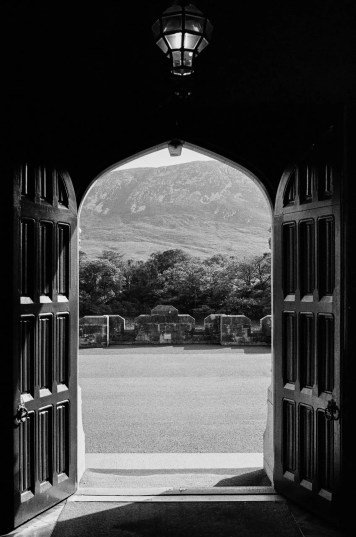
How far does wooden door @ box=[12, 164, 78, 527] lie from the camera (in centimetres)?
408

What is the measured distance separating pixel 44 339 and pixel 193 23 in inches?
110

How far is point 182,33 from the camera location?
144 inches

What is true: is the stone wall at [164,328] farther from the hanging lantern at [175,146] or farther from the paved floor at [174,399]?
the hanging lantern at [175,146]

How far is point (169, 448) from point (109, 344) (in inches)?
419

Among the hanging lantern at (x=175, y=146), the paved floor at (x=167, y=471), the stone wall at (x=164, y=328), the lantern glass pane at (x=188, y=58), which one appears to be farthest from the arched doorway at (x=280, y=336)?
the stone wall at (x=164, y=328)

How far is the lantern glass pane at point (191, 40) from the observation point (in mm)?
3688

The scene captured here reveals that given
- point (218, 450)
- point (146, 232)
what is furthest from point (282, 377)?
point (146, 232)

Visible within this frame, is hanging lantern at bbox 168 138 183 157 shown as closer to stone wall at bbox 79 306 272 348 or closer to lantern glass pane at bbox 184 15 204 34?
lantern glass pane at bbox 184 15 204 34

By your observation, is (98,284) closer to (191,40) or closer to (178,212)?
(191,40)

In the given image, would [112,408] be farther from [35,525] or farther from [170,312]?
[170,312]

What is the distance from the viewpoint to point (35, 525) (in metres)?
4.14

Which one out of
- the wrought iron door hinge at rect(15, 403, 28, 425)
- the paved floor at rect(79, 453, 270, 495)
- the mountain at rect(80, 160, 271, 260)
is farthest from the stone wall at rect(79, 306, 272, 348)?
the mountain at rect(80, 160, 271, 260)

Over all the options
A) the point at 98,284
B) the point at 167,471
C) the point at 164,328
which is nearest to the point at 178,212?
the point at 98,284

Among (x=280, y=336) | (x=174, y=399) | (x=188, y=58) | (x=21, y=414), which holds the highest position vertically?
(x=188, y=58)
